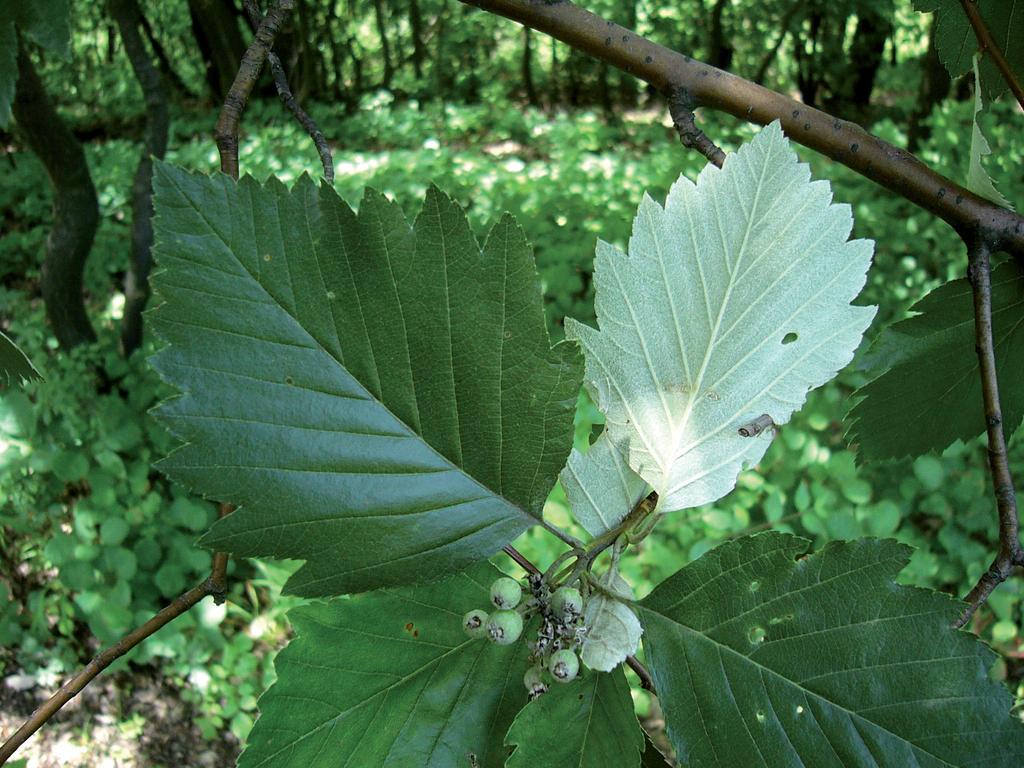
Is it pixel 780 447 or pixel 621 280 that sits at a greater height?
pixel 621 280

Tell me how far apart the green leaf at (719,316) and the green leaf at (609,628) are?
0.07m

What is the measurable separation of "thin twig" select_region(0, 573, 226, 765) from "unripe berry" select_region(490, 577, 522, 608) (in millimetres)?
185

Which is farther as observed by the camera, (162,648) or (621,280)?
(162,648)

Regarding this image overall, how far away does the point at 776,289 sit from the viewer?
0.55 m

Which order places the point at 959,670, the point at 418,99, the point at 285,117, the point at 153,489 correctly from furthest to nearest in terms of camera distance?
1. the point at 418,99
2. the point at 285,117
3. the point at 153,489
4. the point at 959,670

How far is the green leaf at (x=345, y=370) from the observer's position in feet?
1.69

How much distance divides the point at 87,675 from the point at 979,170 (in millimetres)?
714

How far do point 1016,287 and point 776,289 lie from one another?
1.04ft

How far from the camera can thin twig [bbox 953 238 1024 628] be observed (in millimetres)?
549

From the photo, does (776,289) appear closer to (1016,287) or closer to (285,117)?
(1016,287)

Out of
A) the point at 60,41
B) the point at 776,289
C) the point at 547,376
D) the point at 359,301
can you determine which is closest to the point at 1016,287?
the point at 776,289

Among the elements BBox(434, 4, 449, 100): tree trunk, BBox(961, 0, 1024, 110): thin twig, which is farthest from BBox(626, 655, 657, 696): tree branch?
BBox(434, 4, 449, 100): tree trunk

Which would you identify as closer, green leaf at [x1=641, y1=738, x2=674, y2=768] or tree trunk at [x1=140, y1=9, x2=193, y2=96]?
green leaf at [x1=641, y1=738, x2=674, y2=768]

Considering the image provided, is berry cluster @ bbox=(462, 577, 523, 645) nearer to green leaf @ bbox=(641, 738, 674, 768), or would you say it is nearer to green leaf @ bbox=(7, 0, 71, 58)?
green leaf @ bbox=(641, 738, 674, 768)
